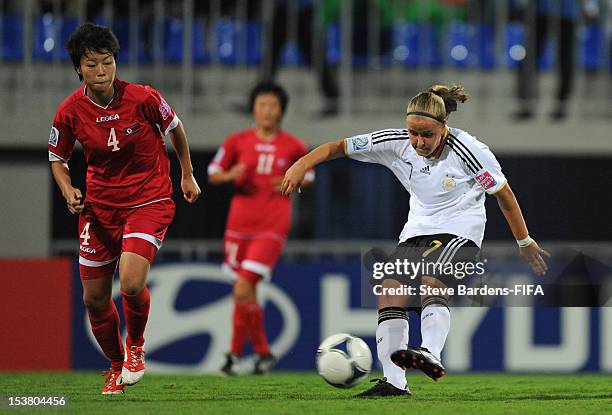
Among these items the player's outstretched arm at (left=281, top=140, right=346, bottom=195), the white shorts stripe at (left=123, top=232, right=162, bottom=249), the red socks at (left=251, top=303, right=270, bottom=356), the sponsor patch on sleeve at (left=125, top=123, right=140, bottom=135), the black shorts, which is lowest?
the red socks at (left=251, top=303, right=270, bottom=356)

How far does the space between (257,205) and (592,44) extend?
16.8 ft

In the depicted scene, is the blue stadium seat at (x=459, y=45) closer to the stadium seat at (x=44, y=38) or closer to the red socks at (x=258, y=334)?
the stadium seat at (x=44, y=38)

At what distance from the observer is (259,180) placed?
9891 mm

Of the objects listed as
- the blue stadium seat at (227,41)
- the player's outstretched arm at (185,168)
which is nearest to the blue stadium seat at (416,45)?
the blue stadium seat at (227,41)

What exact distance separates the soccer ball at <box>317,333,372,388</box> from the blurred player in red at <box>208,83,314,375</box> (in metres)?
3.00

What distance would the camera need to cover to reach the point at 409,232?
647 cm

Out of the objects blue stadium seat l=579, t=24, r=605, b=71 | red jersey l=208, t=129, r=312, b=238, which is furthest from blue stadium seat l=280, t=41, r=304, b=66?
blue stadium seat l=579, t=24, r=605, b=71

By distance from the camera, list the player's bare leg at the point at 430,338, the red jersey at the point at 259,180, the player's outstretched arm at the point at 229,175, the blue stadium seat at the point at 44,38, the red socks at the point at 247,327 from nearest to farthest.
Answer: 1. the player's bare leg at the point at 430,338
2. the red socks at the point at 247,327
3. the player's outstretched arm at the point at 229,175
4. the red jersey at the point at 259,180
5. the blue stadium seat at the point at 44,38

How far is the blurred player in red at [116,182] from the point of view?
650cm

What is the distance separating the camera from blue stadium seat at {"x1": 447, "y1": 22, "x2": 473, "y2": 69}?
42.1 ft

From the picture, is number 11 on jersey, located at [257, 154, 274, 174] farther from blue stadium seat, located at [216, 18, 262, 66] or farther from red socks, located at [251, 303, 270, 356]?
blue stadium seat, located at [216, 18, 262, 66]

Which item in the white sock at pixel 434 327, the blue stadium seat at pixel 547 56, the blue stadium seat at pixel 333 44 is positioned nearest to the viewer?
the white sock at pixel 434 327

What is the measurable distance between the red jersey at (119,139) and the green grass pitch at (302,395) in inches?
44.5

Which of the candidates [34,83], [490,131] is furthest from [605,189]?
[34,83]
